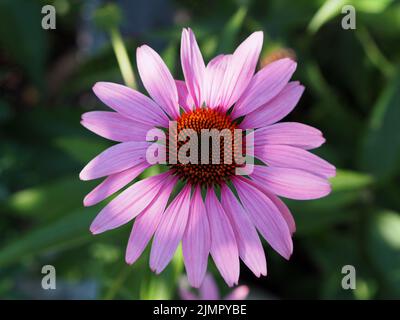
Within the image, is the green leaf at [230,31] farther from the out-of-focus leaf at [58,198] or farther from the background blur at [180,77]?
the out-of-focus leaf at [58,198]

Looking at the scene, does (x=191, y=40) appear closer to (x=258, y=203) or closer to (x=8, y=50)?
(x=258, y=203)

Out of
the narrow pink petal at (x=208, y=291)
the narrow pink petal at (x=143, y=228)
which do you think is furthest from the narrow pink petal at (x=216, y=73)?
the narrow pink petal at (x=208, y=291)

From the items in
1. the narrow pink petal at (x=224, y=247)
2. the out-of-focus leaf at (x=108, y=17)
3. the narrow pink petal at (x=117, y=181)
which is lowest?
the narrow pink petal at (x=224, y=247)

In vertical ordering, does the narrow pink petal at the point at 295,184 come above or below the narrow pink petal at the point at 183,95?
below

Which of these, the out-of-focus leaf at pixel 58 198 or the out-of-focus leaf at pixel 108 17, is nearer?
the out-of-focus leaf at pixel 108 17

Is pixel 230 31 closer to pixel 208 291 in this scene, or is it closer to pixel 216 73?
pixel 216 73

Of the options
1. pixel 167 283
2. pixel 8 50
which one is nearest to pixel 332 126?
pixel 167 283

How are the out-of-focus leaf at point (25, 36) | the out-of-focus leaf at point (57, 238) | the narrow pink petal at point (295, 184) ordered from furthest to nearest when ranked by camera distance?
the out-of-focus leaf at point (25, 36) → the out-of-focus leaf at point (57, 238) → the narrow pink petal at point (295, 184)
